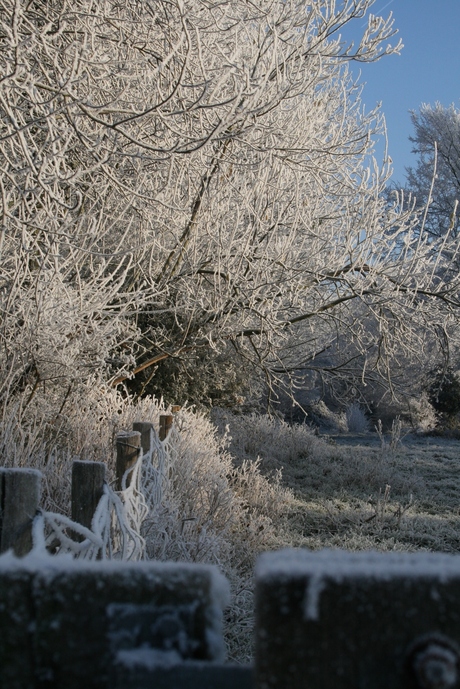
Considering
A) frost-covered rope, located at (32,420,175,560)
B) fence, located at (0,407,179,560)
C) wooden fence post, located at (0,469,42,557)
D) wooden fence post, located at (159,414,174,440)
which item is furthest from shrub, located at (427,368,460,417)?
wooden fence post, located at (0,469,42,557)

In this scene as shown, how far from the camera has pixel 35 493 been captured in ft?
5.57

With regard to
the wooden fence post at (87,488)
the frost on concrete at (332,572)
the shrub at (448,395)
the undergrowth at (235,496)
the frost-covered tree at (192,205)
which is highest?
the frost-covered tree at (192,205)

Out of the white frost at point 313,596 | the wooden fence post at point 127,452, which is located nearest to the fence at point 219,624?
the white frost at point 313,596

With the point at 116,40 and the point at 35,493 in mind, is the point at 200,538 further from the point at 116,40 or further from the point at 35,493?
the point at 116,40

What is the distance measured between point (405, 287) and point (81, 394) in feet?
12.2

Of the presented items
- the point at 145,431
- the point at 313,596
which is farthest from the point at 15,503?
the point at 145,431

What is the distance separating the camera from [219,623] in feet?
2.77

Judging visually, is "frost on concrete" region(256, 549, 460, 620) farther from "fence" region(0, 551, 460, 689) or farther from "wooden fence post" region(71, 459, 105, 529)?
"wooden fence post" region(71, 459, 105, 529)

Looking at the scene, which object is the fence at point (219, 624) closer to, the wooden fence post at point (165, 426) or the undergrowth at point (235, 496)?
the undergrowth at point (235, 496)

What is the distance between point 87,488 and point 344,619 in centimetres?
200

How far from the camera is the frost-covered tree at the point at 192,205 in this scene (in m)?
4.69

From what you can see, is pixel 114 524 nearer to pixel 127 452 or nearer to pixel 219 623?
pixel 127 452

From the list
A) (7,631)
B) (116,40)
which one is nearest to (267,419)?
(116,40)

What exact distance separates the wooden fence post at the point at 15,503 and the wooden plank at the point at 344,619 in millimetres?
1060
